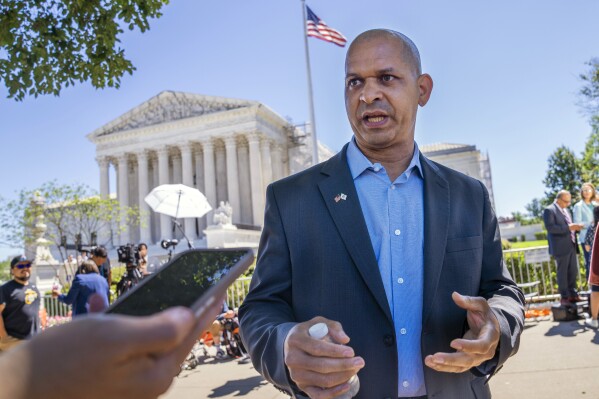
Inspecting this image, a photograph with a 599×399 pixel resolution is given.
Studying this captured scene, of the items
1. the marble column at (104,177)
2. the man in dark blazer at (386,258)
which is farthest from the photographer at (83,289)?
the marble column at (104,177)

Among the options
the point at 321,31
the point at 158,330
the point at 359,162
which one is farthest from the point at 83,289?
the point at 321,31

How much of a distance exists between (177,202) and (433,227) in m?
10.3

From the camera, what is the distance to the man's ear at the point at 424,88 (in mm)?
2182

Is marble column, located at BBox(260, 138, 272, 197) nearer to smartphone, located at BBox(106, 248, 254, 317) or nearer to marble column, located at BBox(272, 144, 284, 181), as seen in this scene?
marble column, located at BBox(272, 144, 284, 181)

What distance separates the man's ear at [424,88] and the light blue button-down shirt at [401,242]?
0.28 m

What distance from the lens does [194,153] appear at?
166 feet

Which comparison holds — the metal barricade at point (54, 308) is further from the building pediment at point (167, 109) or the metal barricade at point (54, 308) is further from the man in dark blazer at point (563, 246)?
the building pediment at point (167, 109)

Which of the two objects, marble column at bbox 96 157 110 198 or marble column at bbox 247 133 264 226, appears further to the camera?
marble column at bbox 96 157 110 198

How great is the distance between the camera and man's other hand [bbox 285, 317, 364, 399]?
1.23 m

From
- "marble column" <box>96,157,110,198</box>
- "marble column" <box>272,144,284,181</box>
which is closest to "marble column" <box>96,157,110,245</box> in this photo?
"marble column" <box>96,157,110,198</box>

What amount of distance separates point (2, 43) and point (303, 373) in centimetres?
707

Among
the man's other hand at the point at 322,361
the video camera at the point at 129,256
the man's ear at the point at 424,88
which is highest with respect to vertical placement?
the man's ear at the point at 424,88

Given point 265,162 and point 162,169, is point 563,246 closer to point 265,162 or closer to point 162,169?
point 265,162

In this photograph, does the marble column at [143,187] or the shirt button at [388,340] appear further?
the marble column at [143,187]
